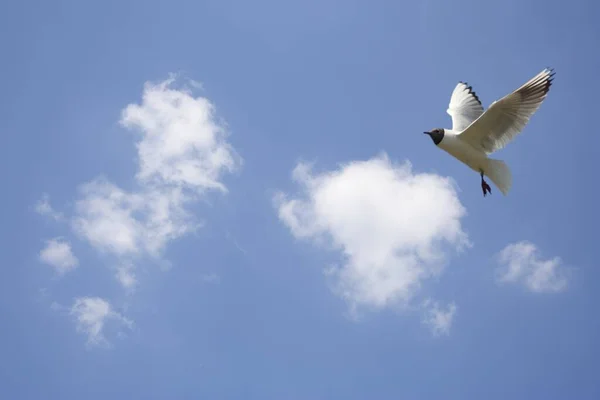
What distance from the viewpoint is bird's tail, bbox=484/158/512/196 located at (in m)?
10.5

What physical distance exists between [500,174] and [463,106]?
2.15 metres

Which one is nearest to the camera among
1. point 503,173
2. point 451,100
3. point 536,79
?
point 536,79

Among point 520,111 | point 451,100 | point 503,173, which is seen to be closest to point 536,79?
point 520,111

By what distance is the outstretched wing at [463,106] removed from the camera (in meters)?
11.9

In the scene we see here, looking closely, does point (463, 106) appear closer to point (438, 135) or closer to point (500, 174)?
point (438, 135)

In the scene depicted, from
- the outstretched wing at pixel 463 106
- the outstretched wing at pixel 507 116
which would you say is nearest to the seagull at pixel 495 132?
the outstretched wing at pixel 507 116

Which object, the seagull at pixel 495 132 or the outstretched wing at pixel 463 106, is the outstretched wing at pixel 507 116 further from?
the outstretched wing at pixel 463 106

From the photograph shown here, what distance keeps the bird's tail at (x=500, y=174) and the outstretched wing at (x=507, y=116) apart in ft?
0.67

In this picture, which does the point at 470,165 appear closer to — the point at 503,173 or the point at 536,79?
the point at 503,173

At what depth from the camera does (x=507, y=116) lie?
1014 centimetres

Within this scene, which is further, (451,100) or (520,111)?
(451,100)

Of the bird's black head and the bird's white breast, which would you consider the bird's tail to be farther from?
the bird's black head

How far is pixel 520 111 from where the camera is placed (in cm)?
1004

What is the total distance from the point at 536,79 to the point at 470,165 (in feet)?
5.47
